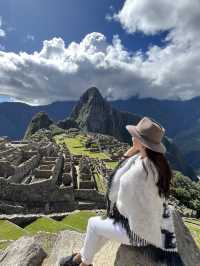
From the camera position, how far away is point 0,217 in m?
20.0

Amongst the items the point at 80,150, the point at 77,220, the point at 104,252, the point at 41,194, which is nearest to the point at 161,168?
the point at 104,252

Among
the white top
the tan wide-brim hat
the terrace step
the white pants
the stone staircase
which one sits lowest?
the terrace step

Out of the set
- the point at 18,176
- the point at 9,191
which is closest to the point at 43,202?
the point at 9,191

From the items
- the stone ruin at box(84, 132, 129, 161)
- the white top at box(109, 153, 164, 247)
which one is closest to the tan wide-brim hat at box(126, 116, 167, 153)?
the white top at box(109, 153, 164, 247)

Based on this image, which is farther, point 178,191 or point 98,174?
point 178,191

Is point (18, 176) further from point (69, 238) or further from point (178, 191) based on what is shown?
point (178, 191)

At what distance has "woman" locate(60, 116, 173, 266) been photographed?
6016 mm

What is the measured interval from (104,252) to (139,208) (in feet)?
7.31

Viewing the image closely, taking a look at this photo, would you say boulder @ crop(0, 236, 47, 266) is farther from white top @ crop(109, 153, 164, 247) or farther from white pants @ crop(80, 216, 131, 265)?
white top @ crop(109, 153, 164, 247)

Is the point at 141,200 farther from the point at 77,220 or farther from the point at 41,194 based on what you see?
the point at 41,194

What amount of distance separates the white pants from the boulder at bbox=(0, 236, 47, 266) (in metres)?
1.99

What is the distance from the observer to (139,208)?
242 inches

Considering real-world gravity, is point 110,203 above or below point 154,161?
below

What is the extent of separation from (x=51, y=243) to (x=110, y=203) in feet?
13.2
